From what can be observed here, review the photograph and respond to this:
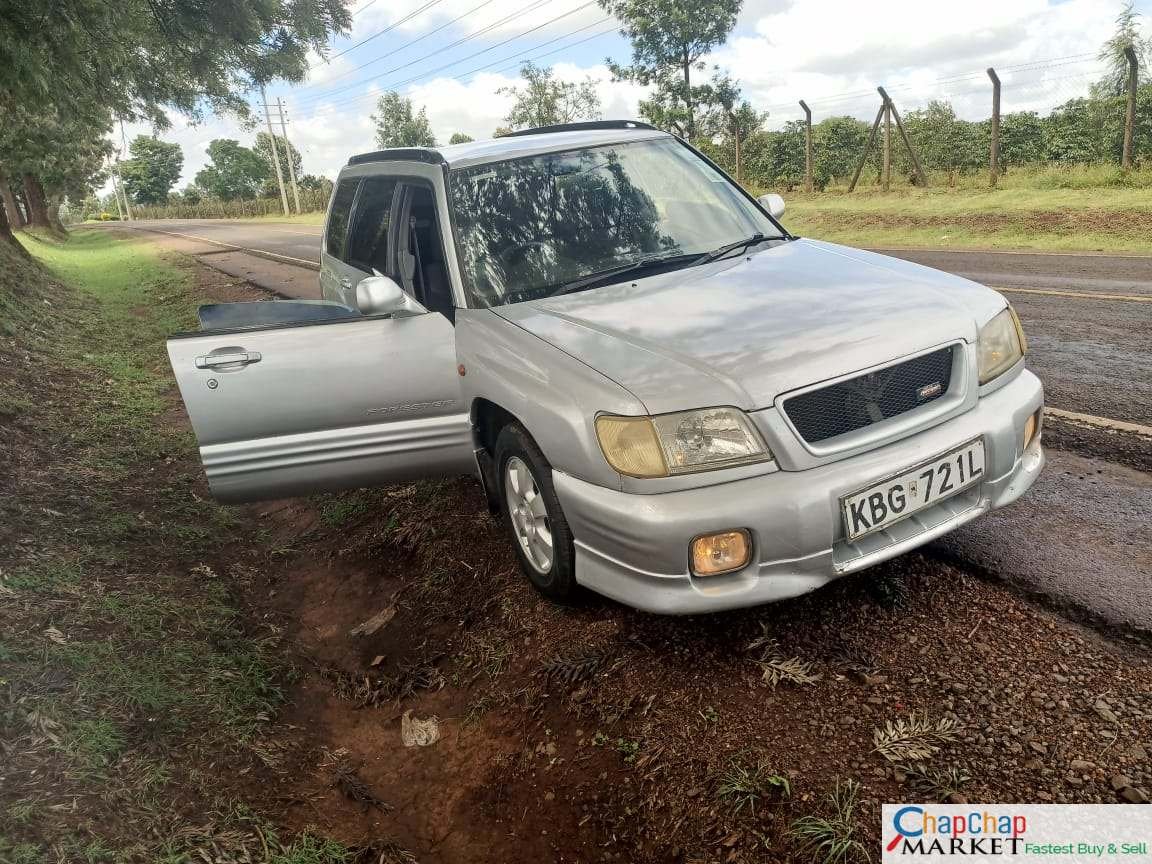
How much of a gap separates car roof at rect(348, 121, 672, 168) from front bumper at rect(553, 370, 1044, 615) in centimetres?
190

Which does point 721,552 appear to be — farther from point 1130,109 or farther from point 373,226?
point 1130,109

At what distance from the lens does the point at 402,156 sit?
4.44m

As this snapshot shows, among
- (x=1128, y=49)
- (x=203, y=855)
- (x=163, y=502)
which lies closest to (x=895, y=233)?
(x=1128, y=49)

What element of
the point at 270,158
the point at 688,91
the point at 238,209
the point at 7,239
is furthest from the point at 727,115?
the point at 270,158

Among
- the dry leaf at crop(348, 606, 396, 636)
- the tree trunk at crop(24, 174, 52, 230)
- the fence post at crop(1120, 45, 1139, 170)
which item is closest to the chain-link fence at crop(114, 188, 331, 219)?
the tree trunk at crop(24, 174, 52, 230)

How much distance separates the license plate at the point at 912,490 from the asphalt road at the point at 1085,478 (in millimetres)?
646

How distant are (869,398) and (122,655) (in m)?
3.02

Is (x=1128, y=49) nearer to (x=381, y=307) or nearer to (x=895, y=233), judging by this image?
(x=895, y=233)

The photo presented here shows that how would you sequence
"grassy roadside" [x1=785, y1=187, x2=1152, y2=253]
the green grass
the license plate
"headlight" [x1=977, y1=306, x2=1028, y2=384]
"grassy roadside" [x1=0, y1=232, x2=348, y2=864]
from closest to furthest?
"grassy roadside" [x1=0, y1=232, x2=348, y2=864] → the license plate → "headlight" [x1=977, y1=306, x2=1028, y2=384] → "grassy roadside" [x1=785, y1=187, x2=1152, y2=253] → the green grass

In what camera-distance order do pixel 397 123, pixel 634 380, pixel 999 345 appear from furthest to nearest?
pixel 397 123
pixel 999 345
pixel 634 380

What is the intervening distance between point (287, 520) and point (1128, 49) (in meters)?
16.7

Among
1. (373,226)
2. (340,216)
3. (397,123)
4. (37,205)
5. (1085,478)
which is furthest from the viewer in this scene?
(397,123)

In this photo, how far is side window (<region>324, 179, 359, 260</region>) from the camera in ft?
17.2

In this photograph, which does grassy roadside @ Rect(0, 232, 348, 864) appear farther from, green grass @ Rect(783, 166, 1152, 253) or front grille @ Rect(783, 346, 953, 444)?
green grass @ Rect(783, 166, 1152, 253)
